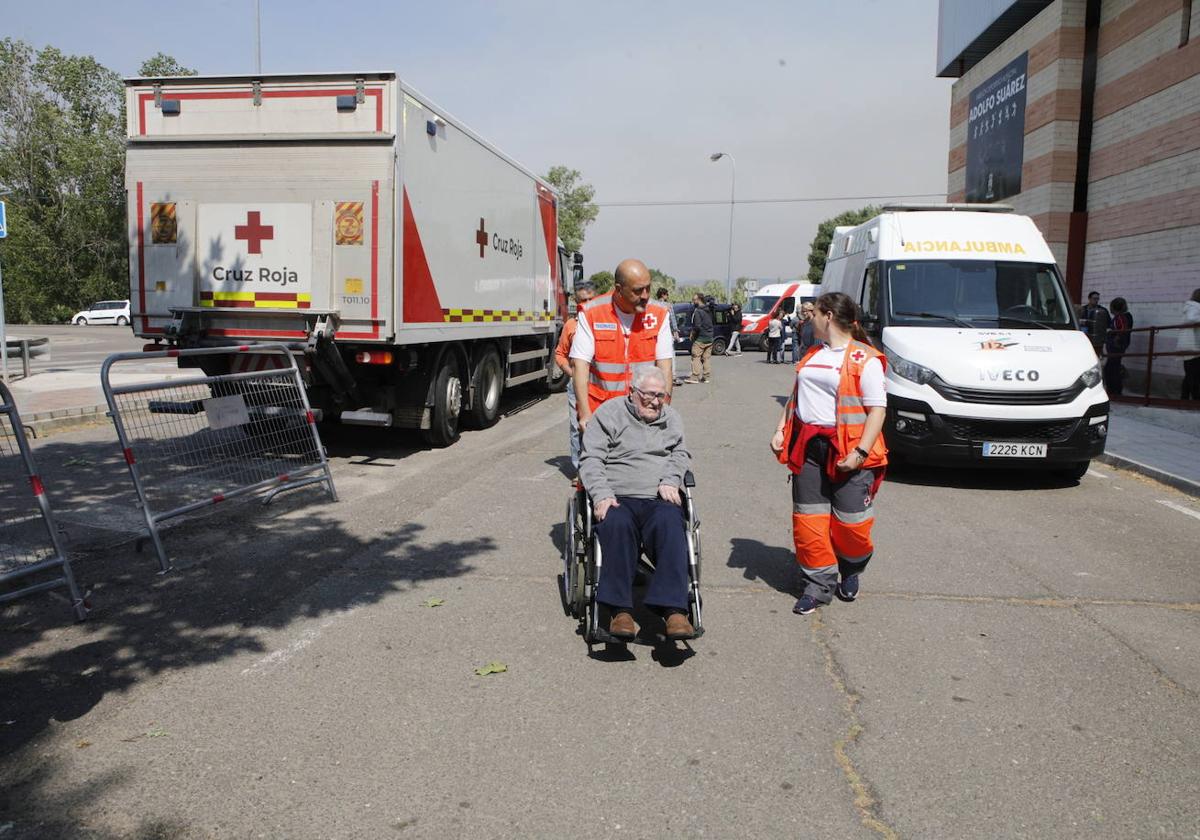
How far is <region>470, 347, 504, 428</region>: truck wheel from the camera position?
10781 millimetres

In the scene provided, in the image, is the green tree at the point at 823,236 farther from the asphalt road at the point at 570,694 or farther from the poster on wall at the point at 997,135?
the asphalt road at the point at 570,694

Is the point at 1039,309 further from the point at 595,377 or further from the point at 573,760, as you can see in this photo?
the point at 573,760

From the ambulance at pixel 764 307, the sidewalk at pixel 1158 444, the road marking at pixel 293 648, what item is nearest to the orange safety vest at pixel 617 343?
the road marking at pixel 293 648

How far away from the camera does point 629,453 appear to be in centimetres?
436

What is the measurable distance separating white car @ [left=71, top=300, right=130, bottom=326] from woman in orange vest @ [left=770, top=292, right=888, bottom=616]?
47.4 meters

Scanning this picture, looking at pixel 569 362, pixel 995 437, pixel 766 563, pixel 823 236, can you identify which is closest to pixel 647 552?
pixel 766 563

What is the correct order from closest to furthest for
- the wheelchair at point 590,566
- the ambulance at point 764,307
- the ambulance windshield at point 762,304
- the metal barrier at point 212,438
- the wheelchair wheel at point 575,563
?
the wheelchair at point 590,566 → the wheelchair wheel at point 575,563 → the metal barrier at point 212,438 → the ambulance at point 764,307 → the ambulance windshield at point 762,304

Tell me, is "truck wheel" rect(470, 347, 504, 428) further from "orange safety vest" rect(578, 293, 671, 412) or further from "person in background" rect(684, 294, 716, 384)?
"person in background" rect(684, 294, 716, 384)

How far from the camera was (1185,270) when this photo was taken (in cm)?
1582

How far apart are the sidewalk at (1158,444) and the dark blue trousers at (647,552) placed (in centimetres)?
631

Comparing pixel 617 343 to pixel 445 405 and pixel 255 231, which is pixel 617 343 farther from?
pixel 445 405

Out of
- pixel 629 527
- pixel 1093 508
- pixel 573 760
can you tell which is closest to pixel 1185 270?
pixel 1093 508

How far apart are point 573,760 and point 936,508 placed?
5.05 meters

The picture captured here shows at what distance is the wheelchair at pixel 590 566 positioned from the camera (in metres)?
4.03
